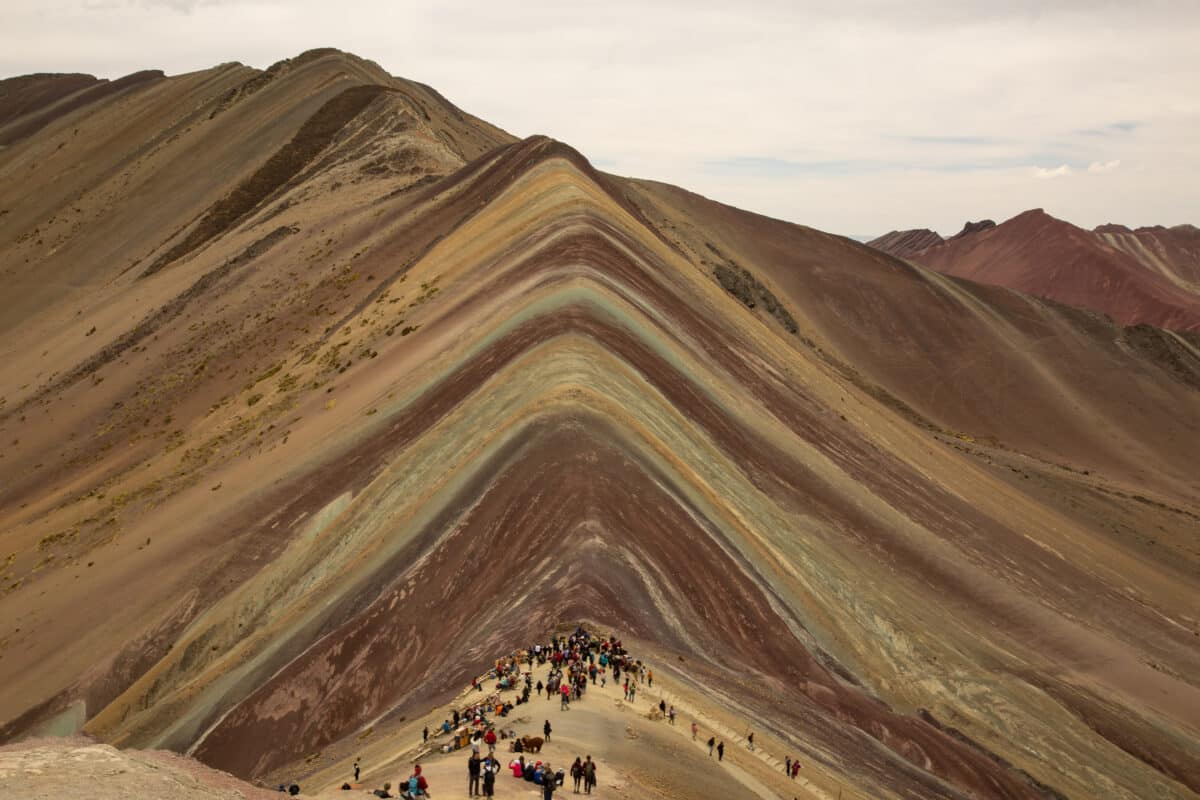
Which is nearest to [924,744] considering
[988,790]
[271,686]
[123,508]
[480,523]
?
[988,790]

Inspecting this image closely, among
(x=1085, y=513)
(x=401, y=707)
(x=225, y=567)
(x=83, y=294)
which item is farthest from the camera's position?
(x=83, y=294)

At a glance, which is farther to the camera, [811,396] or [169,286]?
[169,286]

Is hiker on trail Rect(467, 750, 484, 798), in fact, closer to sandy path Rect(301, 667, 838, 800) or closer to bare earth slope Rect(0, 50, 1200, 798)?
sandy path Rect(301, 667, 838, 800)

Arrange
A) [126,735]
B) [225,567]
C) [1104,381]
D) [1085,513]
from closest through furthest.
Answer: [126,735], [225,567], [1085,513], [1104,381]

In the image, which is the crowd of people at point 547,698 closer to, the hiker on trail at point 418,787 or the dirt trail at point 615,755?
the hiker on trail at point 418,787

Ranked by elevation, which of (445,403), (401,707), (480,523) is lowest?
(401,707)

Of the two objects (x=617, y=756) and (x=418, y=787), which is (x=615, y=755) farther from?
(x=418, y=787)

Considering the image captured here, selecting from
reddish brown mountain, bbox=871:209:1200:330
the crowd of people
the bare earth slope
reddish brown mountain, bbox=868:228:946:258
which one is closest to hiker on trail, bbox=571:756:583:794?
the crowd of people

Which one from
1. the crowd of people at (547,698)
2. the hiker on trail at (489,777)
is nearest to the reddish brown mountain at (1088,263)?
the crowd of people at (547,698)

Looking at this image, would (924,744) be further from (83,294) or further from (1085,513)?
(83,294)

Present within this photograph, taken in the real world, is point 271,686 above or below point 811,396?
below
